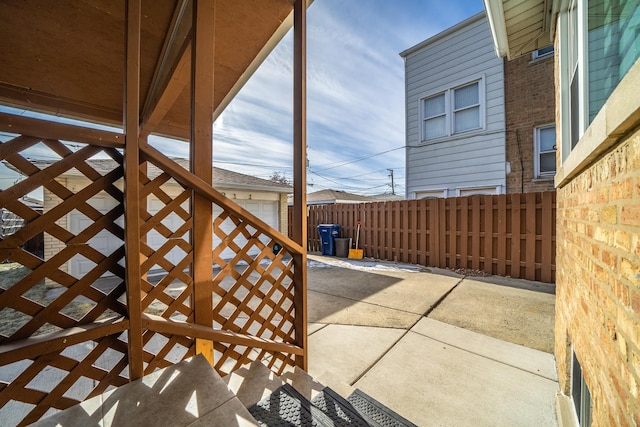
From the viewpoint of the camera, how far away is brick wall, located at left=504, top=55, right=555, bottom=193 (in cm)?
600

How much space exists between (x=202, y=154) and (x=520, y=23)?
3.31 m

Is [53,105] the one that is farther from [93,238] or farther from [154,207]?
[154,207]

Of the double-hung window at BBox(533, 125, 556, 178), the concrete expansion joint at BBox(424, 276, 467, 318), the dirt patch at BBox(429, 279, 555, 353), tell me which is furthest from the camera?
the double-hung window at BBox(533, 125, 556, 178)

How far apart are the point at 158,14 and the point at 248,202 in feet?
21.0

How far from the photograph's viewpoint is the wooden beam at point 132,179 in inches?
50.5

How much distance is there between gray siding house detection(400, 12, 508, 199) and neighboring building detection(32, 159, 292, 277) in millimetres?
4438

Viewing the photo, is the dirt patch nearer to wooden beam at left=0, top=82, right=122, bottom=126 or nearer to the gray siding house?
the gray siding house

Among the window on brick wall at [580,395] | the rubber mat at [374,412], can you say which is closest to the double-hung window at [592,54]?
the window on brick wall at [580,395]

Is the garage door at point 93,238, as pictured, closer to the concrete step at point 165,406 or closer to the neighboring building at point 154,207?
the neighboring building at point 154,207

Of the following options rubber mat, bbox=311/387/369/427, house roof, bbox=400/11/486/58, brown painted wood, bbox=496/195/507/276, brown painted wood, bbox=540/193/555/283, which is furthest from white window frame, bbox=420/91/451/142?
rubber mat, bbox=311/387/369/427

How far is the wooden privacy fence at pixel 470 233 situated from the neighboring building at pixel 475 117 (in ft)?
A: 3.95

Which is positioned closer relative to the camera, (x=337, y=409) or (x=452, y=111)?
(x=337, y=409)

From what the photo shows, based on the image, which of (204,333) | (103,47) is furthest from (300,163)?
(103,47)

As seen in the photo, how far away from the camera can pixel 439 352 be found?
2572 mm
